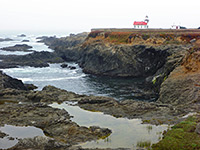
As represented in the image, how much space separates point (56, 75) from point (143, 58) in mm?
30179

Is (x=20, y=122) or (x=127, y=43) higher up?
(x=127, y=43)

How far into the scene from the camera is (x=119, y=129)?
28.4m

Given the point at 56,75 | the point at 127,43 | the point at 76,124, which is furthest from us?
the point at 127,43

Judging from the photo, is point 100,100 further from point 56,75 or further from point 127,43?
point 127,43

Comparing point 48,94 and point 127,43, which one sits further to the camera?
point 127,43

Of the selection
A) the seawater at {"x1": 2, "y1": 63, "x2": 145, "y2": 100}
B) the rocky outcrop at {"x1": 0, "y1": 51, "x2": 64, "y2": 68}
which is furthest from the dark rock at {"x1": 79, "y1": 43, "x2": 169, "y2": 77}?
the rocky outcrop at {"x1": 0, "y1": 51, "x2": 64, "y2": 68}

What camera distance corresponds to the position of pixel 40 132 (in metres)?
27.8

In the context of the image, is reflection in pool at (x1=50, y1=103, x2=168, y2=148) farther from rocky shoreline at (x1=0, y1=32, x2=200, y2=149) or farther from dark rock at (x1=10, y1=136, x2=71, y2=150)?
dark rock at (x1=10, y1=136, x2=71, y2=150)

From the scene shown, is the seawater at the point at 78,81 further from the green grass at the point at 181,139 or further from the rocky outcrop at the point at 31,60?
the green grass at the point at 181,139

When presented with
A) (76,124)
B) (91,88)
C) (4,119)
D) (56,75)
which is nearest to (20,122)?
(4,119)

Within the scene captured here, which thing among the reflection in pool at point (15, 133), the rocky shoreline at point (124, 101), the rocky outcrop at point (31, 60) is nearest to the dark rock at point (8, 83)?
the rocky shoreline at point (124, 101)

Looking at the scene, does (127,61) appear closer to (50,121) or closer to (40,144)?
(50,121)

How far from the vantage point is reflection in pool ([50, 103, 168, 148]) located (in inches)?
959

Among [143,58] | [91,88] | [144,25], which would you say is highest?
[144,25]
